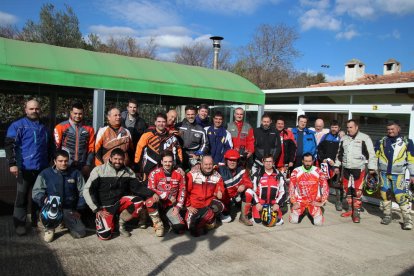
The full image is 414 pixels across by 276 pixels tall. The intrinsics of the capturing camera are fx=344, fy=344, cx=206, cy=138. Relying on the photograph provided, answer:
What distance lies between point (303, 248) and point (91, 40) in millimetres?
21272

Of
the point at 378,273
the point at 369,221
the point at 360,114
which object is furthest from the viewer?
the point at 360,114

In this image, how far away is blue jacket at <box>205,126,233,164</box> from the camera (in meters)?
5.71

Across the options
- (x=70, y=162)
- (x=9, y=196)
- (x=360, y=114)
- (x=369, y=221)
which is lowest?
(x=369, y=221)

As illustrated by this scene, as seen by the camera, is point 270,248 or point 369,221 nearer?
point 270,248

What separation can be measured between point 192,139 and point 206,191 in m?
0.94

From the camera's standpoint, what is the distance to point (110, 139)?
4.75 metres

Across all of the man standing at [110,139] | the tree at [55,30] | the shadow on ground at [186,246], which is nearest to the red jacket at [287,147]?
the shadow on ground at [186,246]

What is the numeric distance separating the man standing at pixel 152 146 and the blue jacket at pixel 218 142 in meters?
0.84

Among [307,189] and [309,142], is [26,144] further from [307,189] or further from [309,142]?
[309,142]

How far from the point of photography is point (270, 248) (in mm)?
4332

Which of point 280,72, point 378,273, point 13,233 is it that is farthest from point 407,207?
point 280,72

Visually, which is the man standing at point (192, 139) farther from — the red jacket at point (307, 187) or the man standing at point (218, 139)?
the red jacket at point (307, 187)

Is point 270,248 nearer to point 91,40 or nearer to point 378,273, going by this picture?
point 378,273

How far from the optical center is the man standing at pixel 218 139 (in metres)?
5.70
